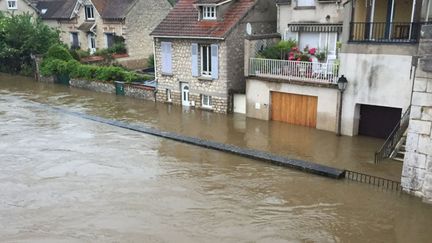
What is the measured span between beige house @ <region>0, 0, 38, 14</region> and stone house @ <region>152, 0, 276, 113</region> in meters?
26.8

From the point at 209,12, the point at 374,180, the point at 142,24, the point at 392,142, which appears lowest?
the point at 374,180

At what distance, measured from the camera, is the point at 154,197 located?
1334cm

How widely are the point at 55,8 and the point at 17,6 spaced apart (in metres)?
4.85

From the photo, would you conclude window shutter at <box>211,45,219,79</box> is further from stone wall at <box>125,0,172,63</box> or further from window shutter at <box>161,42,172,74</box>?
stone wall at <box>125,0,172,63</box>

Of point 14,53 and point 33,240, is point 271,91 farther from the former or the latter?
point 14,53

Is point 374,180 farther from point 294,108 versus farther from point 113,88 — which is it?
point 113,88

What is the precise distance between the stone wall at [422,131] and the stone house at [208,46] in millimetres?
12156

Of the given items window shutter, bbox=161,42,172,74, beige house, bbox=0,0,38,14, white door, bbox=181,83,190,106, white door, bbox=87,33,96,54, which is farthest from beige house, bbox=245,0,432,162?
beige house, bbox=0,0,38,14

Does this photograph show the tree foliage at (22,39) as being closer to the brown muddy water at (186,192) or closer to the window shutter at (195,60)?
the brown muddy water at (186,192)

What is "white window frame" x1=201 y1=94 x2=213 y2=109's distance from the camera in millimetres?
24450

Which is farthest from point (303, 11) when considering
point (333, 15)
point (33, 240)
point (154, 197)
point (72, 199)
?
point (33, 240)

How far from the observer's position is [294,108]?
2091cm

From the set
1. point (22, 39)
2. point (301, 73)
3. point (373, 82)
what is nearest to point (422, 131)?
point (373, 82)

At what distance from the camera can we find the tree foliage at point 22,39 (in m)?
37.2
